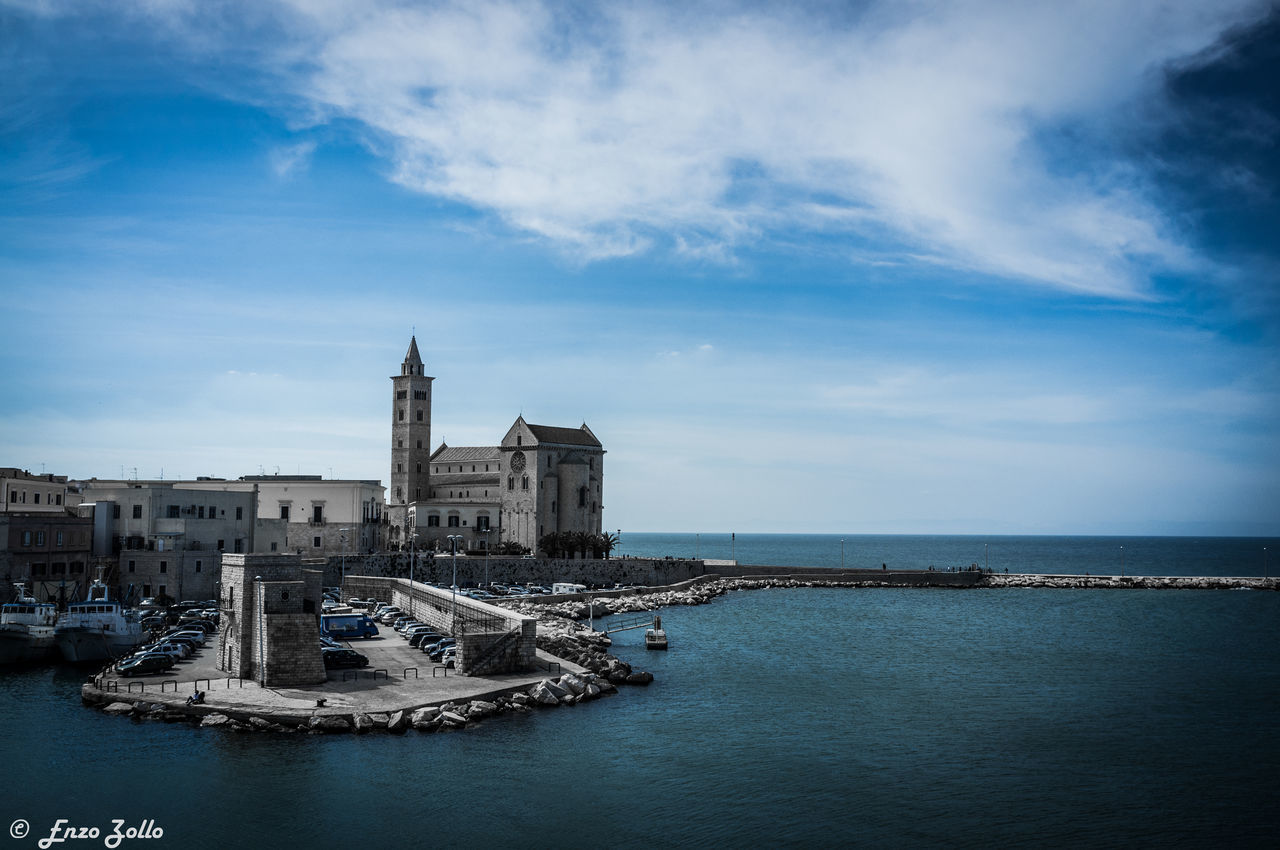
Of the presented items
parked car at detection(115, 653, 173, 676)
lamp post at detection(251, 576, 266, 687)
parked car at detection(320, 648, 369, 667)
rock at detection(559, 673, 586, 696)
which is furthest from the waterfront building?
rock at detection(559, 673, 586, 696)

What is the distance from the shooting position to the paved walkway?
33344mm

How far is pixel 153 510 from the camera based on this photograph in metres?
70.1

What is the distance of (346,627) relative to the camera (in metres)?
49.7

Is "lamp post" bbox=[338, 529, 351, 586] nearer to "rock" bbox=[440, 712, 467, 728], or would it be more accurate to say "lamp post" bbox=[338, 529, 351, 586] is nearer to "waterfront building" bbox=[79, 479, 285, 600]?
"waterfront building" bbox=[79, 479, 285, 600]

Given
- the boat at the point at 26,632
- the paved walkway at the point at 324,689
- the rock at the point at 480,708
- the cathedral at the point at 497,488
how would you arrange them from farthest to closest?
the cathedral at the point at 497,488
the boat at the point at 26,632
the rock at the point at 480,708
the paved walkway at the point at 324,689

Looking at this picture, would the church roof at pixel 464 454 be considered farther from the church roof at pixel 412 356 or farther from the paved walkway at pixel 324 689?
the paved walkway at pixel 324 689

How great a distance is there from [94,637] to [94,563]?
21062 mm

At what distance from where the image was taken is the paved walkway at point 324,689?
33344mm

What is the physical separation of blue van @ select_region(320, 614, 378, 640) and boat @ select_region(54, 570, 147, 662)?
9.36 m

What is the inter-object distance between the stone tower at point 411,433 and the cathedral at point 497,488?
4.6 inches

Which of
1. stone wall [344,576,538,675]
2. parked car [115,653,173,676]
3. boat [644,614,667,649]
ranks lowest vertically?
boat [644,614,667,649]

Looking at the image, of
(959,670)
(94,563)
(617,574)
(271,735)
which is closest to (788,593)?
(617,574)

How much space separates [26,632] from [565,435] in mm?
64611

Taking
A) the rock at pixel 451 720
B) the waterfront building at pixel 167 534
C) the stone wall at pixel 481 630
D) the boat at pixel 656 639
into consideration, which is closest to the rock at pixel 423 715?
the rock at pixel 451 720
